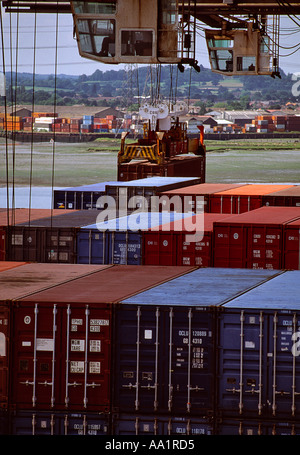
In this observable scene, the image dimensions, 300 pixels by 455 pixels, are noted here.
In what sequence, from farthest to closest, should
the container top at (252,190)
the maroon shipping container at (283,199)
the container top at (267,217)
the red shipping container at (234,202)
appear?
the container top at (252,190) → the red shipping container at (234,202) → the maroon shipping container at (283,199) → the container top at (267,217)

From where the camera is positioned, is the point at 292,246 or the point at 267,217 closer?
the point at 292,246

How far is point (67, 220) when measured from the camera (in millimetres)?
25906

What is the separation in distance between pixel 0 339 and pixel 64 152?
136033mm

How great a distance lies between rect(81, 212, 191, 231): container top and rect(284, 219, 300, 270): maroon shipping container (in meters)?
3.54

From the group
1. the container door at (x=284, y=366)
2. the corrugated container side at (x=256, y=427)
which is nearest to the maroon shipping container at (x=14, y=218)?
the corrugated container side at (x=256, y=427)

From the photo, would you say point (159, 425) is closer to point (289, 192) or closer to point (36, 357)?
point (36, 357)

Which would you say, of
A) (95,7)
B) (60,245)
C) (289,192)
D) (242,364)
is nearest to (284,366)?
(242,364)

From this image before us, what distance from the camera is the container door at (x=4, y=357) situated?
564 inches

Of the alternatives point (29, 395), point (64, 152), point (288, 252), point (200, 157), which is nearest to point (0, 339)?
point (29, 395)

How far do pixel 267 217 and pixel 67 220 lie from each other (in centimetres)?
584

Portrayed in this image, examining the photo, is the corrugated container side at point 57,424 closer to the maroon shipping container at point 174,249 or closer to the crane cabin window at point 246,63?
the maroon shipping container at point 174,249

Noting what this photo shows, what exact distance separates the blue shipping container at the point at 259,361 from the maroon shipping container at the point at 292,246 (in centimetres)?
840

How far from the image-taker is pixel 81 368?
559 inches
